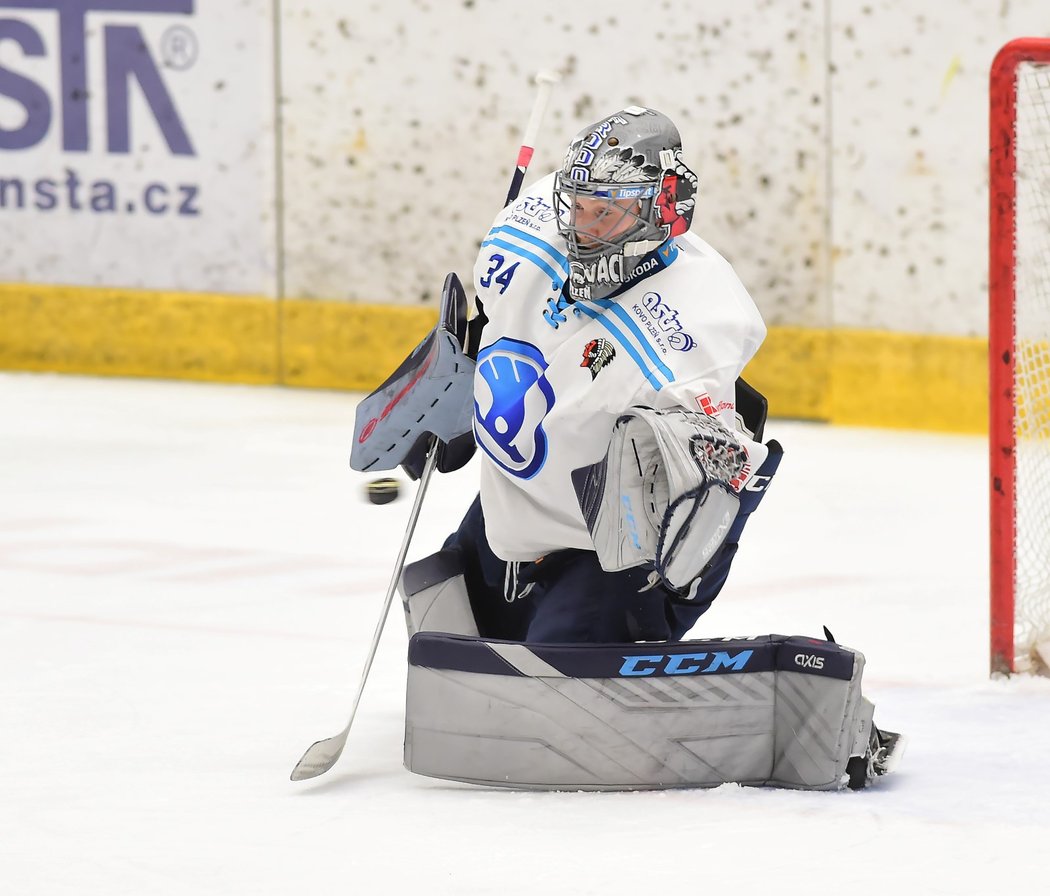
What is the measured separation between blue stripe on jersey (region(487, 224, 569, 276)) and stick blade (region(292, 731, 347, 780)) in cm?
79

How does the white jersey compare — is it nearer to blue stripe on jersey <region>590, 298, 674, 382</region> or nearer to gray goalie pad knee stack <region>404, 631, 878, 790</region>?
blue stripe on jersey <region>590, 298, 674, 382</region>

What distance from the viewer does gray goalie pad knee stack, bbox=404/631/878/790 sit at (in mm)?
2924

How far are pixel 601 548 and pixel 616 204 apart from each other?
525 mm

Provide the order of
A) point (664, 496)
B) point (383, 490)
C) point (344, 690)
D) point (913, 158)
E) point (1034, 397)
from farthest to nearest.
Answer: point (913, 158) < point (1034, 397) < point (344, 690) < point (383, 490) < point (664, 496)

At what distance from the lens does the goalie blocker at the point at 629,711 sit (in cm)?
292

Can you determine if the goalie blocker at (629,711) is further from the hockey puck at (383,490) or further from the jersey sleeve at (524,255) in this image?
the jersey sleeve at (524,255)

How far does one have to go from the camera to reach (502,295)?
122 inches

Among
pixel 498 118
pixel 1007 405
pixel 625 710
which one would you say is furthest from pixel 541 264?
pixel 498 118

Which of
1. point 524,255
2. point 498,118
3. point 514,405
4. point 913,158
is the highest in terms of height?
point 498,118

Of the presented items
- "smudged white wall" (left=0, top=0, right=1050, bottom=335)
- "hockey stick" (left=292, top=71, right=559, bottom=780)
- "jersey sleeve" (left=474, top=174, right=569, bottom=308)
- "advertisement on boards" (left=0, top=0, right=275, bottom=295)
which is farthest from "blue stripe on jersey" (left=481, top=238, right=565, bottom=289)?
"advertisement on boards" (left=0, top=0, right=275, bottom=295)

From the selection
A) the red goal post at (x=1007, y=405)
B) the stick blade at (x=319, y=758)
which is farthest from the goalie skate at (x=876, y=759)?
the stick blade at (x=319, y=758)

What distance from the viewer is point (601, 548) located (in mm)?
2768

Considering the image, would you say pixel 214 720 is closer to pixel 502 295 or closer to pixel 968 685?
pixel 502 295

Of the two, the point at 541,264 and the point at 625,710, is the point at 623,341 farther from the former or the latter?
the point at 625,710
